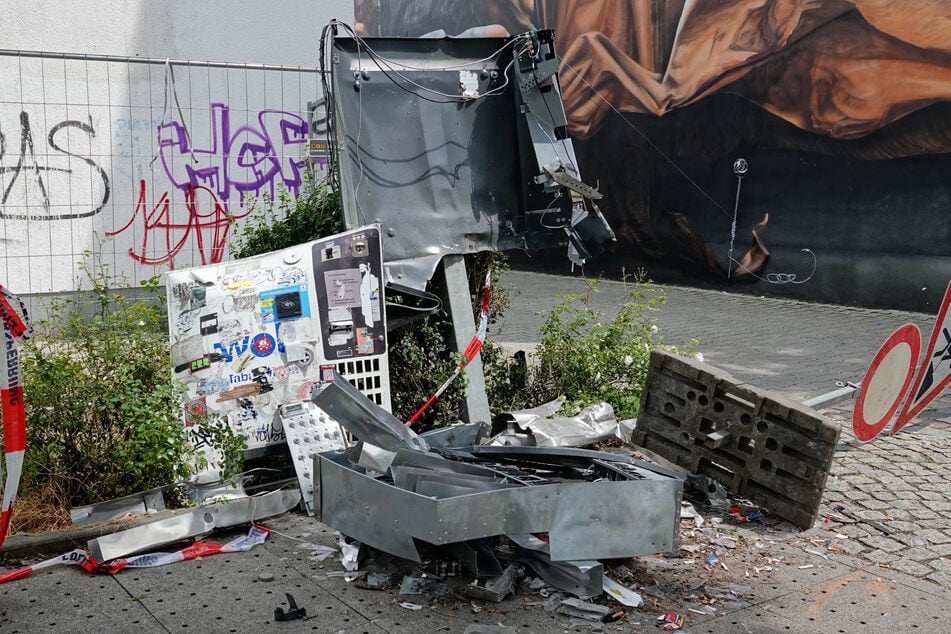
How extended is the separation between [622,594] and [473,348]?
8.04ft

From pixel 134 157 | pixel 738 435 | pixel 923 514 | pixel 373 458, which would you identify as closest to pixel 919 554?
pixel 923 514

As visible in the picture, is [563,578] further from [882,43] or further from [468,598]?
[882,43]

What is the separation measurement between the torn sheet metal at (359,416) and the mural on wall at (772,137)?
30.2ft

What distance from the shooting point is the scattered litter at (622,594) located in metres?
4.10

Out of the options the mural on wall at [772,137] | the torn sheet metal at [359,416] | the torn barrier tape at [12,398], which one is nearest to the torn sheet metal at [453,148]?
the torn sheet metal at [359,416]

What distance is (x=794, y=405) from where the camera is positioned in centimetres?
512

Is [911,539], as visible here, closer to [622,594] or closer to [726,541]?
[726,541]

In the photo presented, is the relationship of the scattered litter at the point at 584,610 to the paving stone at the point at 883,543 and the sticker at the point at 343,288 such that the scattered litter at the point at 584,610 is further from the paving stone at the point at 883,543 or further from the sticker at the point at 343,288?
the sticker at the point at 343,288

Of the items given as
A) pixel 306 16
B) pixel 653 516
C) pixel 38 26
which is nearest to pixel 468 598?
pixel 653 516

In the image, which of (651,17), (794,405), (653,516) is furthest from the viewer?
(651,17)

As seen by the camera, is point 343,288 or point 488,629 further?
point 343,288

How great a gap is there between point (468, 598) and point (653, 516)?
93 centimetres

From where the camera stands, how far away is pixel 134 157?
355 inches

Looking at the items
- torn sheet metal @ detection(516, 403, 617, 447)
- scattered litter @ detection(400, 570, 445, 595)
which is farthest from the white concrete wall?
scattered litter @ detection(400, 570, 445, 595)
